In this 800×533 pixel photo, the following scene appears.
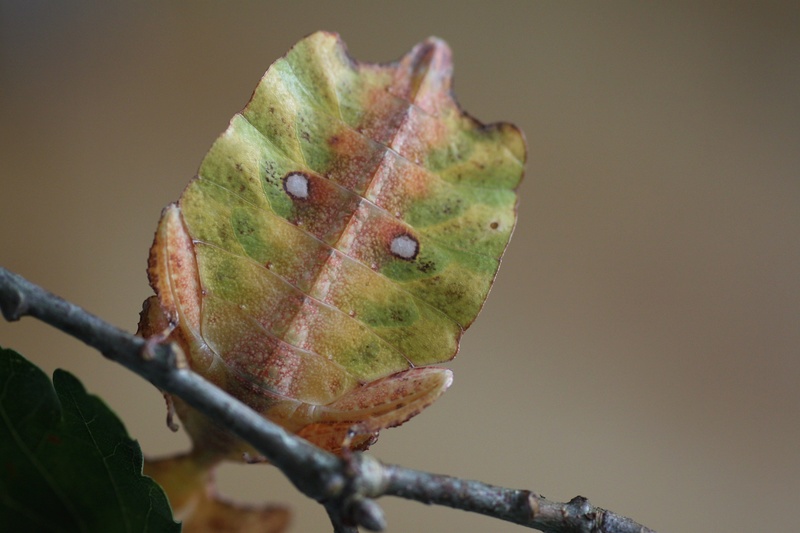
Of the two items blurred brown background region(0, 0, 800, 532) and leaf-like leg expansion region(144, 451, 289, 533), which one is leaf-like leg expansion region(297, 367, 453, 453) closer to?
leaf-like leg expansion region(144, 451, 289, 533)

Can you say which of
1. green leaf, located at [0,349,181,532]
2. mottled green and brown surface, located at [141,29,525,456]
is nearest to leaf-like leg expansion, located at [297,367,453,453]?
mottled green and brown surface, located at [141,29,525,456]

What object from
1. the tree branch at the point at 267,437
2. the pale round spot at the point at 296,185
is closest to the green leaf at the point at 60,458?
the tree branch at the point at 267,437

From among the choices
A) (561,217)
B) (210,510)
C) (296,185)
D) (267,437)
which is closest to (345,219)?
(296,185)

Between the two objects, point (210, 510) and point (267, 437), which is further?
point (210, 510)

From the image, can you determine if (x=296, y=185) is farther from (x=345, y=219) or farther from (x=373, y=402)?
(x=373, y=402)

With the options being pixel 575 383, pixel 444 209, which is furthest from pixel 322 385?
pixel 575 383

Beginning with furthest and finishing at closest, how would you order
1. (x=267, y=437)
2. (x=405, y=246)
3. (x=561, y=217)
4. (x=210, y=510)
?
(x=561, y=217) → (x=210, y=510) → (x=405, y=246) → (x=267, y=437)

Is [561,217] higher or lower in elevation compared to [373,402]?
higher

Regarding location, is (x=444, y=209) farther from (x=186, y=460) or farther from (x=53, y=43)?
(x=53, y=43)
